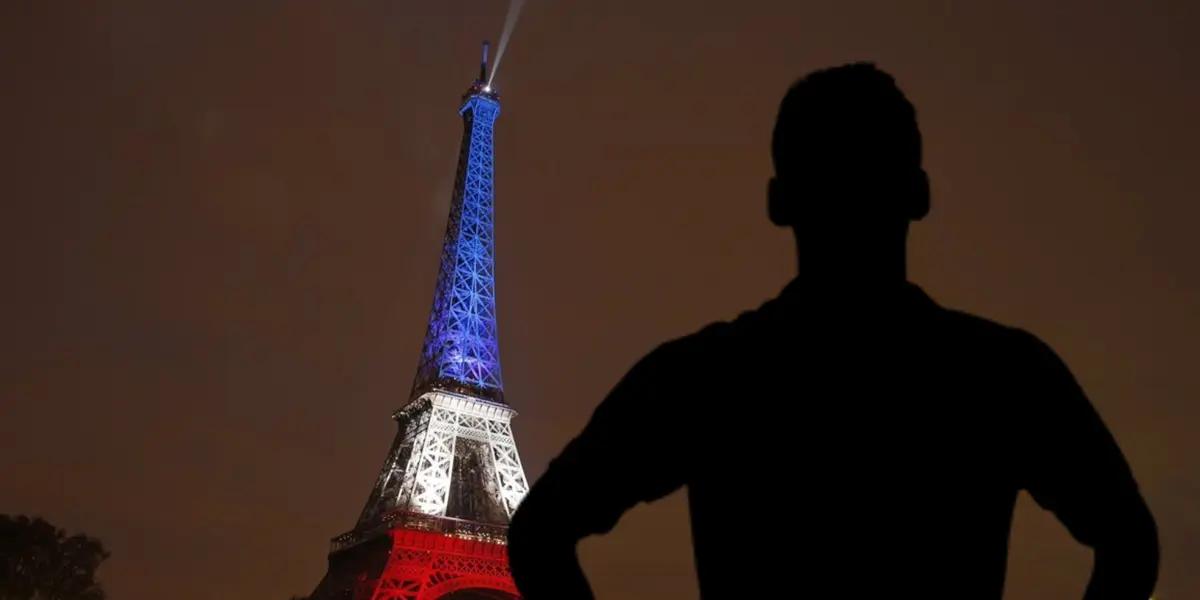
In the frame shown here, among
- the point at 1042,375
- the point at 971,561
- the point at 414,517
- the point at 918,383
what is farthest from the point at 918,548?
the point at 414,517

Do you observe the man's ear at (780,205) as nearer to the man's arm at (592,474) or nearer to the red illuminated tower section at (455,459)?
the man's arm at (592,474)

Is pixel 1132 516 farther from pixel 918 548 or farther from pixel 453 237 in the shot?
pixel 453 237

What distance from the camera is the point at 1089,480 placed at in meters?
2.14

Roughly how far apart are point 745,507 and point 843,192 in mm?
768

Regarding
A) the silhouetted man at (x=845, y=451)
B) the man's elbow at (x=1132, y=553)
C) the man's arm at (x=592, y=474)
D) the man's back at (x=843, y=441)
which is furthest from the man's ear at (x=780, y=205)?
the man's elbow at (x=1132, y=553)

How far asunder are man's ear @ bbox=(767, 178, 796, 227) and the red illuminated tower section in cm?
4564

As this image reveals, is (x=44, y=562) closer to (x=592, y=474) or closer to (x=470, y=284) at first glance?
(x=470, y=284)

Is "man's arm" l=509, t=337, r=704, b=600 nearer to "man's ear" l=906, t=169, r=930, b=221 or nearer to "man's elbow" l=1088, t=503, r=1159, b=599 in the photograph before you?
"man's ear" l=906, t=169, r=930, b=221

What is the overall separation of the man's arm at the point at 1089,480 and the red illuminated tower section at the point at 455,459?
1800 inches

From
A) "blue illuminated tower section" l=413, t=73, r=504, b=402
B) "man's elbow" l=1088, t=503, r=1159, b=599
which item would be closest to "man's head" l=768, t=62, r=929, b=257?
"man's elbow" l=1088, t=503, r=1159, b=599

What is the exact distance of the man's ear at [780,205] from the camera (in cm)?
234

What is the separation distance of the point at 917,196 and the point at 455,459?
61105 mm

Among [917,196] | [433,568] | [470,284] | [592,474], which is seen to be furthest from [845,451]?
[470,284]

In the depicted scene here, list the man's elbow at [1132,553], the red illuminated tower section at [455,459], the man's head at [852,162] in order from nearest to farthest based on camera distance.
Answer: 1. the man's elbow at [1132,553]
2. the man's head at [852,162]
3. the red illuminated tower section at [455,459]
